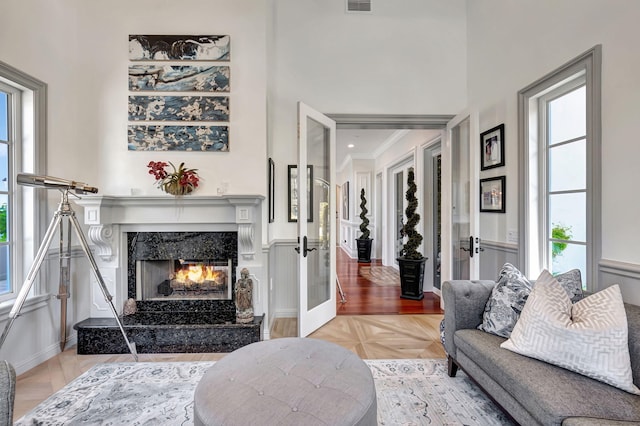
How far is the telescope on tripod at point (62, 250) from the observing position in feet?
6.84

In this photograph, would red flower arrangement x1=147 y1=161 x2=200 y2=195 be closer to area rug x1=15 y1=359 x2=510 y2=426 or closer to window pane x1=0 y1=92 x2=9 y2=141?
window pane x1=0 y1=92 x2=9 y2=141

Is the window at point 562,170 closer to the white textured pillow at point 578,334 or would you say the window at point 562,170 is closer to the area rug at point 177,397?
the white textured pillow at point 578,334

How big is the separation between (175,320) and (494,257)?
10.6 ft

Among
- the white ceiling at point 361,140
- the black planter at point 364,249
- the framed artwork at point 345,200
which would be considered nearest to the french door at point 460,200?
the white ceiling at point 361,140

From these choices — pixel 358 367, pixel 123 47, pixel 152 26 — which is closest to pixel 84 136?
pixel 123 47

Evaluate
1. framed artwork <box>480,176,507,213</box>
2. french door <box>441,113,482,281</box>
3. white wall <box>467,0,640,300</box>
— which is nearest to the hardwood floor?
french door <box>441,113,482,281</box>

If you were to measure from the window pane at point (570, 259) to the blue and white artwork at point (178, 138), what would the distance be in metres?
3.12

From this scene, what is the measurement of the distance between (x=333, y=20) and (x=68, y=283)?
12.7ft

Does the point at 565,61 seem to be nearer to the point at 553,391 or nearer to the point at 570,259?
the point at 570,259

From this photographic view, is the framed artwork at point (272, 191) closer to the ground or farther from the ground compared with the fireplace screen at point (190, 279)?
farther from the ground

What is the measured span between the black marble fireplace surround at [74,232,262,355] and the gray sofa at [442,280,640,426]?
68.8 inches

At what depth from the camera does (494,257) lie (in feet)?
10.4

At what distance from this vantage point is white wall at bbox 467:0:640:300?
1851 millimetres

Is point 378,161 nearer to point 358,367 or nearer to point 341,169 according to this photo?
point 341,169
